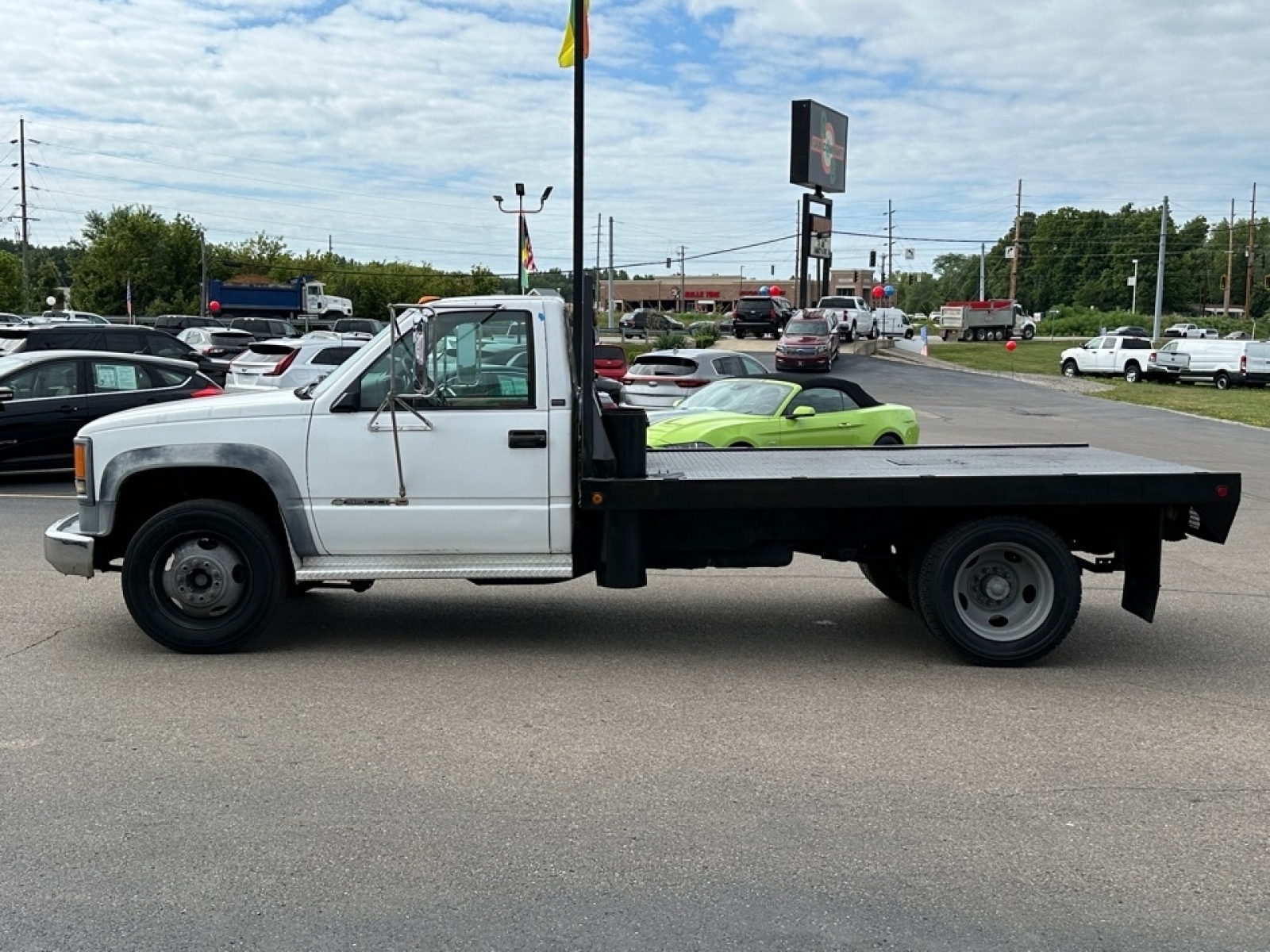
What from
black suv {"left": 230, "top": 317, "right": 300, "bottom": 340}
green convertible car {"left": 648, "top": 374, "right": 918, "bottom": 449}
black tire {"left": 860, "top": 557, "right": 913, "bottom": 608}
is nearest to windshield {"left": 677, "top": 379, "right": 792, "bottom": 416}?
green convertible car {"left": 648, "top": 374, "right": 918, "bottom": 449}

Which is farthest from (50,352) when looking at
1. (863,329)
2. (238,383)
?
(863,329)

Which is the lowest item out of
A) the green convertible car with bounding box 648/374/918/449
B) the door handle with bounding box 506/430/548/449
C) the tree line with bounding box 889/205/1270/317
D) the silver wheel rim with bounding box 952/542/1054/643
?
the silver wheel rim with bounding box 952/542/1054/643

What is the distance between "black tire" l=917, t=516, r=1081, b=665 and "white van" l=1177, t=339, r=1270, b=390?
1595 inches

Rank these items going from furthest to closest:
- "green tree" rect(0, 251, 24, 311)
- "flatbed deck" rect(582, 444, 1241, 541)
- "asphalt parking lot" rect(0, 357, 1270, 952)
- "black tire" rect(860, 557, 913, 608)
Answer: "green tree" rect(0, 251, 24, 311)
"black tire" rect(860, 557, 913, 608)
"flatbed deck" rect(582, 444, 1241, 541)
"asphalt parking lot" rect(0, 357, 1270, 952)

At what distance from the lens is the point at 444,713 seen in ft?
19.1

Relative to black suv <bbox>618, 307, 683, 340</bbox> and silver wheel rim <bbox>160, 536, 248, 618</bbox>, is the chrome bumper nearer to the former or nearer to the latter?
silver wheel rim <bbox>160, 536, 248, 618</bbox>

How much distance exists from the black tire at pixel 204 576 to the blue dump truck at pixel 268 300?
6062cm

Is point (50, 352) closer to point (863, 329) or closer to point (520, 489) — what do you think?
point (520, 489)

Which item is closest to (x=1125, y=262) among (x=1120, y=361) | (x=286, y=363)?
(x=1120, y=361)

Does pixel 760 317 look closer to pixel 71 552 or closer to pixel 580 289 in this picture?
pixel 580 289

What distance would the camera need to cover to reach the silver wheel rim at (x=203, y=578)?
6.71m

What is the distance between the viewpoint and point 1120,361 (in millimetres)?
47406

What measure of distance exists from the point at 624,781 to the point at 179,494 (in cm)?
354

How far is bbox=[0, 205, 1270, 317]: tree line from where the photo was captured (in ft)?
258
